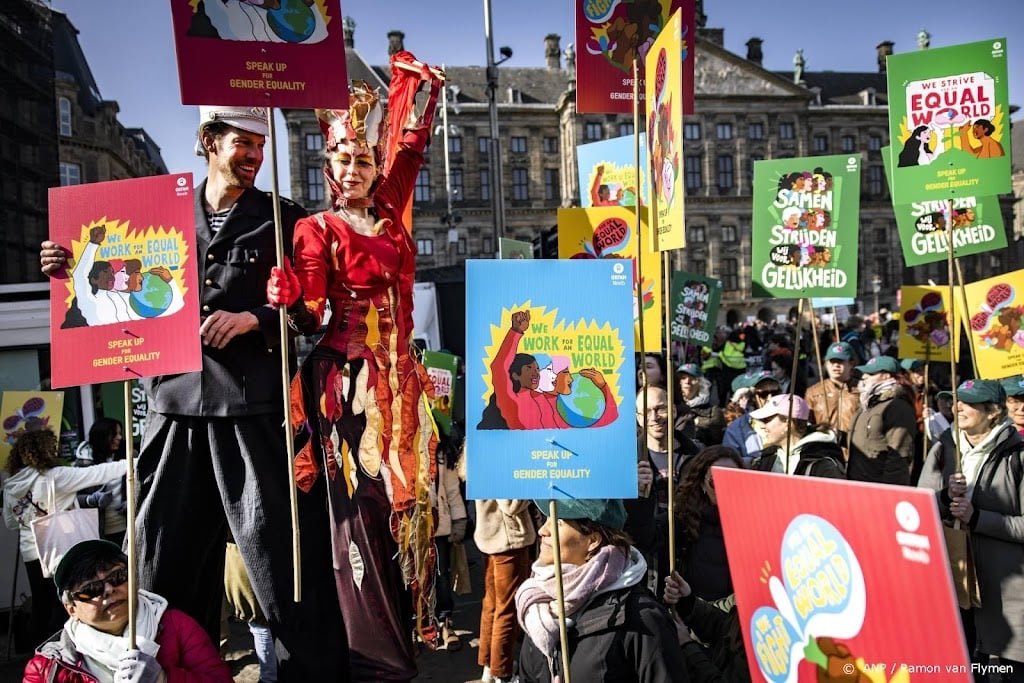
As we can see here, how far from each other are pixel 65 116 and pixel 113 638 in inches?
1702

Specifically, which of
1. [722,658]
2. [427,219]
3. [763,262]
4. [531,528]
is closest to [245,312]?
[722,658]

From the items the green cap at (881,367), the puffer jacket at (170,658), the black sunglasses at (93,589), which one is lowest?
the puffer jacket at (170,658)

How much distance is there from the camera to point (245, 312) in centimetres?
290

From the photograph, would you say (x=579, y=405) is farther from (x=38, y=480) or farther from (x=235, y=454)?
(x=38, y=480)

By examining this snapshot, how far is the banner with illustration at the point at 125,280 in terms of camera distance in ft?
8.83

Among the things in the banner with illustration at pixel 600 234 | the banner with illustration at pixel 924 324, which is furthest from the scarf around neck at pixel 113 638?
A: the banner with illustration at pixel 924 324

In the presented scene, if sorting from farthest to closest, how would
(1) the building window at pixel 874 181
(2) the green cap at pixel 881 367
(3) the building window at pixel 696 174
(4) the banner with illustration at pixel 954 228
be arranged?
(1) the building window at pixel 874 181 < (3) the building window at pixel 696 174 < (2) the green cap at pixel 881 367 < (4) the banner with illustration at pixel 954 228

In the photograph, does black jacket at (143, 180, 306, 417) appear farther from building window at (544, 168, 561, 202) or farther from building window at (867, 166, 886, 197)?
building window at (867, 166, 886, 197)

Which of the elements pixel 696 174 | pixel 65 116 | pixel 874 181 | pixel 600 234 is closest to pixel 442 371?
pixel 600 234

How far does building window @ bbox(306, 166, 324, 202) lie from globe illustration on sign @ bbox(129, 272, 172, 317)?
51.1 meters

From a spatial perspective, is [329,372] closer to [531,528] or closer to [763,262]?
[531,528]

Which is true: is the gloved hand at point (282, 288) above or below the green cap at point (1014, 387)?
above

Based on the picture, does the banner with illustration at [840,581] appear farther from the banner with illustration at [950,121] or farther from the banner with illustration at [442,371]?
the banner with illustration at [442,371]

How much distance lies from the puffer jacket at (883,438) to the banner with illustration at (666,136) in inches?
110
